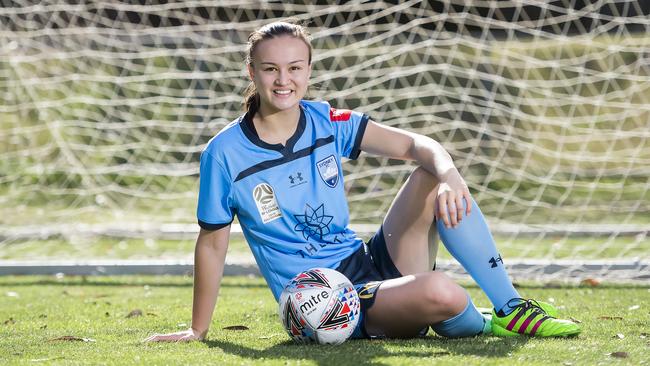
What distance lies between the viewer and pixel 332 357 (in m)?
3.01

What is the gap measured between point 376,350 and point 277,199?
0.63 metres

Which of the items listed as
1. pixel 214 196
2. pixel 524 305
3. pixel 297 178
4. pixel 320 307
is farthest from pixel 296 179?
pixel 524 305

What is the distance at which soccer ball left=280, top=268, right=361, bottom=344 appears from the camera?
318cm

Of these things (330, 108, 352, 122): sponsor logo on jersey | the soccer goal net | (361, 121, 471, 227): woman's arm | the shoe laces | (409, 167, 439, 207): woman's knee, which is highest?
(330, 108, 352, 122): sponsor logo on jersey

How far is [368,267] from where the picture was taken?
11.6 ft

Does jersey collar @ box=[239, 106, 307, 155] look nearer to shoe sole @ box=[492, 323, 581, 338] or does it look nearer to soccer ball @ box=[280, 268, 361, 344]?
soccer ball @ box=[280, 268, 361, 344]

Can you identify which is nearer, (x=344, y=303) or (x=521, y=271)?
(x=344, y=303)

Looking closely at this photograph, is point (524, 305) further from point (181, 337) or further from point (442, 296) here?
point (181, 337)

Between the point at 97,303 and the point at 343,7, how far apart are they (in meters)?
3.09

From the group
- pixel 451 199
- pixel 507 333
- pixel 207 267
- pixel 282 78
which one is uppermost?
pixel 282 78

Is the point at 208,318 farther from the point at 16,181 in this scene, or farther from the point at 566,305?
the point at 16,181

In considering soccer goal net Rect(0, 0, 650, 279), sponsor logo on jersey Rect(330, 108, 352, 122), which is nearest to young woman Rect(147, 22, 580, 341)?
sponsor logo on jersey Rect(330, 108, 352, 122)

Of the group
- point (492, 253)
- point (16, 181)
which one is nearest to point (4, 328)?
point (492, 253)

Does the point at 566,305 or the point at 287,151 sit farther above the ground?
the point at 287,151
